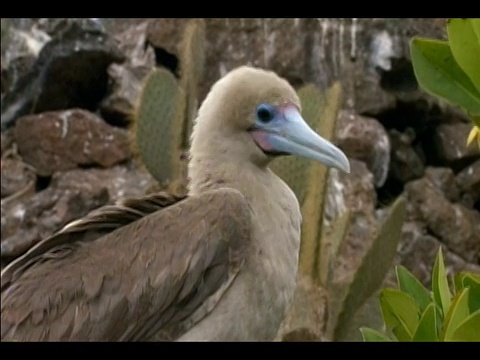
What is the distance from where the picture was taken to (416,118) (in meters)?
11.7

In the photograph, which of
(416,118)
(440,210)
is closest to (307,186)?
(440,210)

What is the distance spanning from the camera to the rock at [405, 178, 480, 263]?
425 inches

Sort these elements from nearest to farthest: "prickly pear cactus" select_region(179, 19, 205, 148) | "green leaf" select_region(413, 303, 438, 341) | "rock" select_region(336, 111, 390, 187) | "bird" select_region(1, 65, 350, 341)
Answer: "green leaf" select_region(413, 303, 438, 341), "bird" select_region(1, 65, 350, 341), "prickly pear cactus" select_region(179, 19, 205, 148), "rock" select_region(336, 111, 390, 187)

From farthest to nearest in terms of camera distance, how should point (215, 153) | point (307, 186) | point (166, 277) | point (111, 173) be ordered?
point (111, 173) < point (307, 186) < point (215, 153) < point (166, 277)

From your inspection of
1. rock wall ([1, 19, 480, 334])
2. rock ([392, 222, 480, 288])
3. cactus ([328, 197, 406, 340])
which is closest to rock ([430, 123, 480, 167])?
rock wall ([1, 19, 480, 334])

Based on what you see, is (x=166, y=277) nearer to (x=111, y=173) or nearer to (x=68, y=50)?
(x=111, y=173)

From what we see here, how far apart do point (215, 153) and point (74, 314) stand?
701mm

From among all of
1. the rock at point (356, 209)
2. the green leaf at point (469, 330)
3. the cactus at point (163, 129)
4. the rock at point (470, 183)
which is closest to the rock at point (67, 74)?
the rock at point (356, 209)

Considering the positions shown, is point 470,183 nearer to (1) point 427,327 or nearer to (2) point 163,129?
(2) point 163,129

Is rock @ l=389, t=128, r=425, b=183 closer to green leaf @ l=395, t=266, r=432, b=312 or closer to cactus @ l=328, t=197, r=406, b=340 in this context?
cactus @ l=328, t=197, r=406, b=340

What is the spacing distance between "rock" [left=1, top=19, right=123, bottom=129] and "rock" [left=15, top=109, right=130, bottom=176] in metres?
0.53

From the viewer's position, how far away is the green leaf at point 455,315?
180 cm

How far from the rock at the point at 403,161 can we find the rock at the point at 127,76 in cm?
257

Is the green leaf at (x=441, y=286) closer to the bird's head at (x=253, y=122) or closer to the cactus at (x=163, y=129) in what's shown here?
the bird's head at (x=253, y=122)
